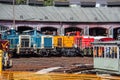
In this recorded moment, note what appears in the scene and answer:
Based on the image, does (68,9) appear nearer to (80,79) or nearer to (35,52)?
(35,52)

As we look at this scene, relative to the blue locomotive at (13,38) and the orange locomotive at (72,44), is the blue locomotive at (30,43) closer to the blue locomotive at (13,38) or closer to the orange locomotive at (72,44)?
the blue locomotive at (13,38)

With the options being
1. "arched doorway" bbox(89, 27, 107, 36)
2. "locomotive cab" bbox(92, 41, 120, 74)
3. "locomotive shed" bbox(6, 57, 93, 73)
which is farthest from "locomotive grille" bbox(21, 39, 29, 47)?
"arched doorway" bbox(89, 27, 107, 36)

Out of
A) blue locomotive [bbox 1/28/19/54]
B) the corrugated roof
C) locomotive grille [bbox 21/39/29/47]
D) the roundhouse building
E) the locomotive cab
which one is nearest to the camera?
the locomotive cab

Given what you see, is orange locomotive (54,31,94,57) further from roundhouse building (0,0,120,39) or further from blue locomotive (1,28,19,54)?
roundhouse building (0,0,120,39)

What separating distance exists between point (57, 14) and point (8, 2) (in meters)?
10.2

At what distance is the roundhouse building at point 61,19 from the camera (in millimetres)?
70500

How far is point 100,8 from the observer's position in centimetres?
8000

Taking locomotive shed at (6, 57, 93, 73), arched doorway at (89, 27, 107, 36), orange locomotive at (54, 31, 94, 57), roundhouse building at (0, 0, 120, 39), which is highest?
roundhouse building at (0, 0, 120, 39)

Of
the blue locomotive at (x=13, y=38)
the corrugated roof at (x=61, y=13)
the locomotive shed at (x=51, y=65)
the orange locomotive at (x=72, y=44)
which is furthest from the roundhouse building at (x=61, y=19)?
the locomotive shed at (x=51, y=65)

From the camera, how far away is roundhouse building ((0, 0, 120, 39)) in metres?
70.5

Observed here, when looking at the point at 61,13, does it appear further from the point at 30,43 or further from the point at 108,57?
the point at 108,57

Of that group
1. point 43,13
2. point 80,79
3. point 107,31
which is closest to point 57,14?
point 43,13

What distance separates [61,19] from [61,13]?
10.1 feet

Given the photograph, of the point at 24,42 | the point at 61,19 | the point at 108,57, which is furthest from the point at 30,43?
the point at 61,19
